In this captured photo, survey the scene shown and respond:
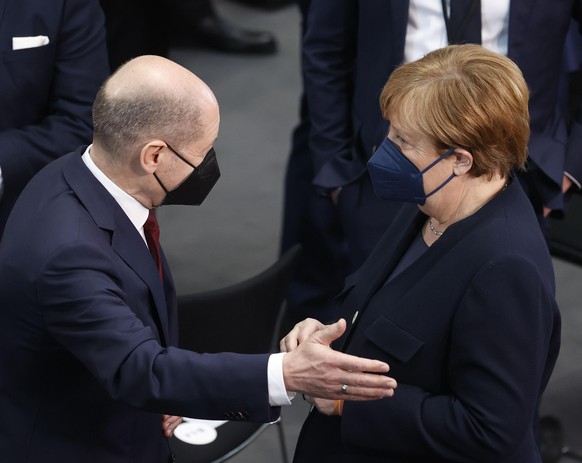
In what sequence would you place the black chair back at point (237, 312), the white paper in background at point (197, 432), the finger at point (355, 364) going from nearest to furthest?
the finger at point (355, 364) < the black chair back at point (237, 312) < the white paper in background at point (197, 432)

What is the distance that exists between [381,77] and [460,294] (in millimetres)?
1340

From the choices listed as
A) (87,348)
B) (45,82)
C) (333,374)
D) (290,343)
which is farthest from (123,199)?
(45,82)

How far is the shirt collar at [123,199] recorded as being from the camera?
252 centimetres

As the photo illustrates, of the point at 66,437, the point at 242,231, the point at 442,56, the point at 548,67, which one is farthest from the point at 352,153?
the point at 242,231

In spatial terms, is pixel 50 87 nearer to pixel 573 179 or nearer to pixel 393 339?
pixel 393 339

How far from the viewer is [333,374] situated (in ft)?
7.43

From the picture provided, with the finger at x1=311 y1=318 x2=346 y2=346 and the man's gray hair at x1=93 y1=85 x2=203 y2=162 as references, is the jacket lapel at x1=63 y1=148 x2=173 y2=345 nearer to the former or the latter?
the man's gray hair at x1=93 y1=85 x2=203 y2=162

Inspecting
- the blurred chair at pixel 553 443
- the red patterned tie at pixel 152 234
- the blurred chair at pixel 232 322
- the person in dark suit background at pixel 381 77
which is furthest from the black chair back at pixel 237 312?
the blurred chair at pixel 553 443

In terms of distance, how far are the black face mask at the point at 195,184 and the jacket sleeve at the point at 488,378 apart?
0.69 metres

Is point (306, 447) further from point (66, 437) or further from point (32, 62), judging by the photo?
point (32, 62)

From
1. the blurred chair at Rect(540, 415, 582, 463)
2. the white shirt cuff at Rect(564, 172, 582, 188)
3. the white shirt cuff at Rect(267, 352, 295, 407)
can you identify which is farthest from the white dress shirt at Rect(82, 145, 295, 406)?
the blurred chair at Rect(540, 415, 582, 463)

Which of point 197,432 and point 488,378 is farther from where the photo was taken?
point 197,432

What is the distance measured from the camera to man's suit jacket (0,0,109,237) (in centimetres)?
334

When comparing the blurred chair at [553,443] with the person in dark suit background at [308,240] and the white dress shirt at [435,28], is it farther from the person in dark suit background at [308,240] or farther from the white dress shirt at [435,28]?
the white dress shirt at [435,28]
